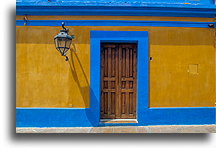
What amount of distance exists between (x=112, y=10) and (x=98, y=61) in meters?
1.20

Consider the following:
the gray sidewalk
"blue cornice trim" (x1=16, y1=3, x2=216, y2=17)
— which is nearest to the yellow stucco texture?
"blue cornice trim" (x1=16, y1=3, x2=216, y2=17)

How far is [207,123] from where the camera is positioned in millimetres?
3984

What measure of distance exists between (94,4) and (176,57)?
227 centimetres

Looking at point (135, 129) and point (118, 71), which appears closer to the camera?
point (135, 129)

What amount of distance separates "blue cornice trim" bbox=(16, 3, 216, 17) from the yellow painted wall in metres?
0.34

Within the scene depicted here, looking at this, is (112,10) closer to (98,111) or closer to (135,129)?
(98,111)

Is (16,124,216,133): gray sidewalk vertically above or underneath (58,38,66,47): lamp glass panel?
underneath

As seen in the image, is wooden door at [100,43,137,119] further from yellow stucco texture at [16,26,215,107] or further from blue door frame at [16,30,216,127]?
yellow stucco texture at [16,26,215,107]

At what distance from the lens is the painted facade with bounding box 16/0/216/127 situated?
3.85m

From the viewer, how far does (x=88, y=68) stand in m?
3.88

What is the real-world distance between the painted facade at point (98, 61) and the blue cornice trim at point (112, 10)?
21mm

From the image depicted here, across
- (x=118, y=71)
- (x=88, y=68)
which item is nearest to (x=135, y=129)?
(x=118, y=71)

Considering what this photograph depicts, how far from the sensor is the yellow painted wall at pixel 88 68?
12.7ft

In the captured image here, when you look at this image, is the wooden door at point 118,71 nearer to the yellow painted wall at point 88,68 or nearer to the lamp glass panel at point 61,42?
the yellow painted wall at point 88,68
